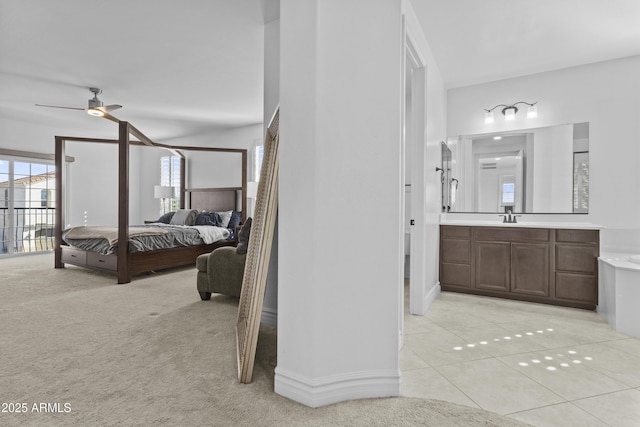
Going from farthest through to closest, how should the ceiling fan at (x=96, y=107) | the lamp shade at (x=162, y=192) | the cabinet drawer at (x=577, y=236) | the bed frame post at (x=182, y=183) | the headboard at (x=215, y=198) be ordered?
1. the bed frame post at (x=182, y=183)
2. the lamp shade at (x=162, y=192)
3. the headboard at (x=215, y=198)
4. the ceiling fan at (x=96, y=107)
5. the cabinet drawer at (x=577, y=236)

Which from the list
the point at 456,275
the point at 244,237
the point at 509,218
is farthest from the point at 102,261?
the point at 509,218

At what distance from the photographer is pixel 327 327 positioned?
167cm

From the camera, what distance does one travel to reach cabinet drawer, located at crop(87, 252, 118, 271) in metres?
4.53

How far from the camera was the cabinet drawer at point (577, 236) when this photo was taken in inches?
125

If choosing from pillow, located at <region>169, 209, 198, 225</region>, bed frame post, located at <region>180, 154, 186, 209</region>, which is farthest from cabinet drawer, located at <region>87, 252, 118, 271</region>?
bed frame post, located at <region>180, 154, 186, 209</region>

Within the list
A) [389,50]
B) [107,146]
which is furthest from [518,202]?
[107,146]

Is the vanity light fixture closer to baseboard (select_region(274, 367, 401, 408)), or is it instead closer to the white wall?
the white wall

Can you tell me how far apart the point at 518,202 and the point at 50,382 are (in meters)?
4.56

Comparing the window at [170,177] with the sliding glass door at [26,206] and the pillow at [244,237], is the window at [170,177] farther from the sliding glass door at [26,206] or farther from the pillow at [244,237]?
the pillow at [244,237]

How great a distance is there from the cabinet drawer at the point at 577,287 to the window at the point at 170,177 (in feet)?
24.3

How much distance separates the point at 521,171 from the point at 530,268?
3.99 ft

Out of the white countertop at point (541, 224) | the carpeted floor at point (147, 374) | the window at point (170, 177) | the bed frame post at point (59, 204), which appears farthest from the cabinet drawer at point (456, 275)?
the window at point (170, 177)

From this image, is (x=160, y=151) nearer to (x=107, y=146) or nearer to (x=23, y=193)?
(x=107, y=146)

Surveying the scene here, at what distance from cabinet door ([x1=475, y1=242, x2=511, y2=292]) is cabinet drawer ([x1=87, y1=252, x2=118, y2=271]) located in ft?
15.2
